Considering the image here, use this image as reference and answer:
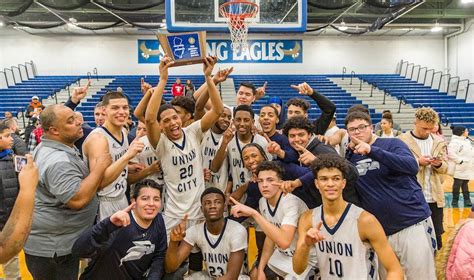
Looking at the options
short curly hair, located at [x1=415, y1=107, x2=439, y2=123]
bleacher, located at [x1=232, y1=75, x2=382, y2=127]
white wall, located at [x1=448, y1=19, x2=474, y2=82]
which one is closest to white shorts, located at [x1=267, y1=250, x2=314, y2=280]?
short curly hair, located at [x1=415, y1=107, x2=439, y2=123]

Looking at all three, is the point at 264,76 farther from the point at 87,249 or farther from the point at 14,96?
the point at 87,249

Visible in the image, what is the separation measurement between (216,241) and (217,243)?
2 centimetres

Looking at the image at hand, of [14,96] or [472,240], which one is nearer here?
[472,240]

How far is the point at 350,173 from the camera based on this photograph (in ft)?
9.58

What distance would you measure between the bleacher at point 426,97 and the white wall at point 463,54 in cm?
164

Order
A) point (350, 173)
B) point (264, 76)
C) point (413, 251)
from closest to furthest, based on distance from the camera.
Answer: point (350, 173) → point (413, 251) → point (264, 76)

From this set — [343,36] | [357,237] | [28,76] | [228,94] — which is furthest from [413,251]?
[28,76]

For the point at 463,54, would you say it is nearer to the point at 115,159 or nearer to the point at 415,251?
the point at 415,251

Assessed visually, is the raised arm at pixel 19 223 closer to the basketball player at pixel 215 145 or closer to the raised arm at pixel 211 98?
the raised arm at pixel 211 98

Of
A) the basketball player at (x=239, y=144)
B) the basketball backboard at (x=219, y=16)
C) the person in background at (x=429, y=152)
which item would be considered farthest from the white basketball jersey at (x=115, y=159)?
the basketball backboard at (x=219, y=16)

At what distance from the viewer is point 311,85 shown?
59.3 feet

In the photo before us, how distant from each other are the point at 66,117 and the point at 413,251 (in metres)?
2.89

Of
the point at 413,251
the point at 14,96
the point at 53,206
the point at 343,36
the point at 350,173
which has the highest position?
the point at 343,36

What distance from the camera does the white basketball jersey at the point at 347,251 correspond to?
274cm
